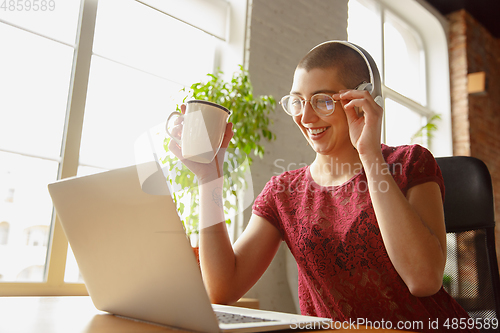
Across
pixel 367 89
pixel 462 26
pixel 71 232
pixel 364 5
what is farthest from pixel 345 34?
pixel 71 232

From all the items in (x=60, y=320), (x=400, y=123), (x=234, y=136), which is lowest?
(x=60, y=320)

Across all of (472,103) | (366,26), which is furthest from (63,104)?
(472,103)

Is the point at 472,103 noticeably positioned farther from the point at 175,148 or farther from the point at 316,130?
the point at 175,148

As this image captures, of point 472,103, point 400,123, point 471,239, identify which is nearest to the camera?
point 471,239

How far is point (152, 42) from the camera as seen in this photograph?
279cm

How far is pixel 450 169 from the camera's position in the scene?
120cm

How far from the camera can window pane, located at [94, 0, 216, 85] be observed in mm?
2555

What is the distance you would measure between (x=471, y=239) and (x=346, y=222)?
38cm

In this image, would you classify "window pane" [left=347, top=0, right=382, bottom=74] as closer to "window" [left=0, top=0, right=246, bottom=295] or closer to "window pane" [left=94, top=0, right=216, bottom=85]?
"window pane" [left=94, top=0, right=216, bottom=85]

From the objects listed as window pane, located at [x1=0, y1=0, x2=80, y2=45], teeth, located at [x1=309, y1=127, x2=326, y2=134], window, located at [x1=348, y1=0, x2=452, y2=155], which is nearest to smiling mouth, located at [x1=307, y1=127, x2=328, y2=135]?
teeth, located at [x1=309, y1=127, x2=326, y2=134]

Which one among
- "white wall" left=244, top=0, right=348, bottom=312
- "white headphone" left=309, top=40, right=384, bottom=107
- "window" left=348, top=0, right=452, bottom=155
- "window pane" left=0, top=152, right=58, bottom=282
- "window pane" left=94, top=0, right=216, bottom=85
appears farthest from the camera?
"window" left=348, top=0, right=452, bottom=155

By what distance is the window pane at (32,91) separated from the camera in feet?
6.97

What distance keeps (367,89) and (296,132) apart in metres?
2.12

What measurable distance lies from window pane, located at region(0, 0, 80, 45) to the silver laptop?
1.92 m
